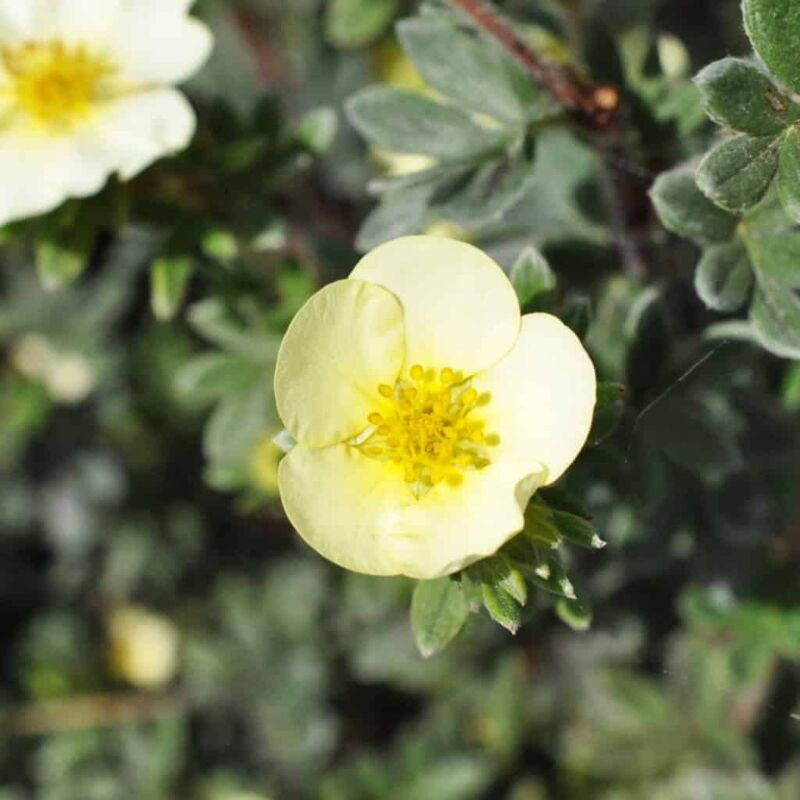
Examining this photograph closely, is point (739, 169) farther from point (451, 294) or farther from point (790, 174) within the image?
point (451, 294)

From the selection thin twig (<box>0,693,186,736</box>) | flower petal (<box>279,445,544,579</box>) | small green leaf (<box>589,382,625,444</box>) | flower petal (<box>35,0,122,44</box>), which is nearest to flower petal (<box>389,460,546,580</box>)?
flower petal (<box>279,445,544,579</box>)

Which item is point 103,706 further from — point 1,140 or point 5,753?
point 1,140

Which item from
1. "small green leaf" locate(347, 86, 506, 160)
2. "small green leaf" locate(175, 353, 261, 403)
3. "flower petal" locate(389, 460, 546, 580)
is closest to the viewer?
"flower petal" locate(389, 460, 546, 580)

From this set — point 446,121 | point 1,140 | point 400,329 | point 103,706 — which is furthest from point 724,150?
point 103,706

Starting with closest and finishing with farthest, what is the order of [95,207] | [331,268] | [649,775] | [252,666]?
[95,207] → [331,268] → [649,775] → [252,666]

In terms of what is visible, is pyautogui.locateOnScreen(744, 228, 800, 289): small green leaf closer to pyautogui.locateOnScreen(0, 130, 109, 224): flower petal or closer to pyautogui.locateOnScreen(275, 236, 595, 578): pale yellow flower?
pyautogui.locateOnScreen(275, 236, 595, 578): pale yellow flower

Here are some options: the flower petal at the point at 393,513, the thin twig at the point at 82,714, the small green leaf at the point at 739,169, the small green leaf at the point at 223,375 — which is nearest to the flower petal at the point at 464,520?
the flower petal at the point at 393,513

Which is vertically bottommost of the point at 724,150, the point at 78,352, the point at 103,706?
the point at 103,706

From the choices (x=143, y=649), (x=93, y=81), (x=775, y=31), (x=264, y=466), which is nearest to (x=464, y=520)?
(x=775, y=31)
